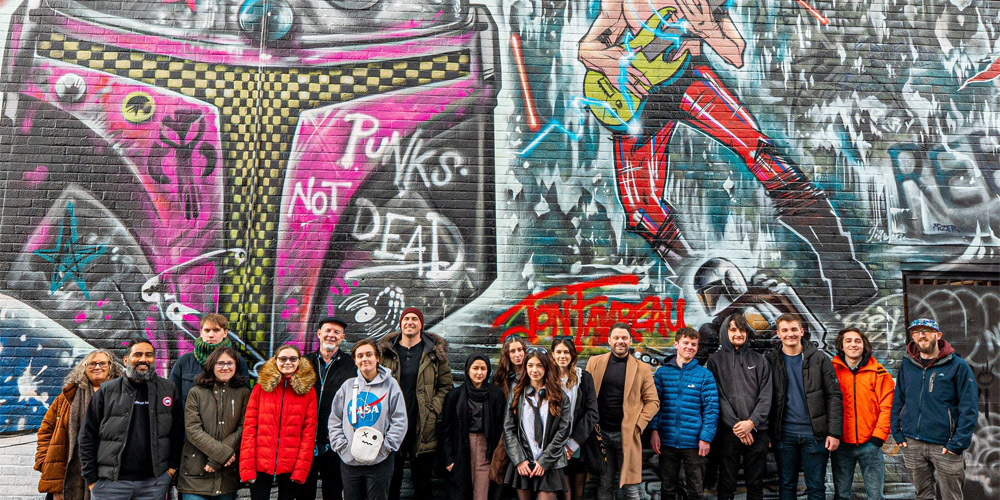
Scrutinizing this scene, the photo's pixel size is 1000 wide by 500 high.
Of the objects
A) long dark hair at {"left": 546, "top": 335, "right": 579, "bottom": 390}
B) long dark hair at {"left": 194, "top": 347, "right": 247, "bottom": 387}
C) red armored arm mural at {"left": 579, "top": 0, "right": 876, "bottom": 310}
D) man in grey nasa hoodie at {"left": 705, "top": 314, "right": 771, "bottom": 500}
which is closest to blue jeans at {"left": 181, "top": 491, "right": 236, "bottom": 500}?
long dark hair at {"left": 194, "top": 347, "right": 247, "bottom": 387}

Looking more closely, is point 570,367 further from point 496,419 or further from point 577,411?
point 496,419

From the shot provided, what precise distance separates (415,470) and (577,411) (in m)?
1.68

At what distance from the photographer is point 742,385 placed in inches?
266

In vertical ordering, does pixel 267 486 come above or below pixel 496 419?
below

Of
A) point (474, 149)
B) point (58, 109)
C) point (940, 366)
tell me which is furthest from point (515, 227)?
point (58, 109)

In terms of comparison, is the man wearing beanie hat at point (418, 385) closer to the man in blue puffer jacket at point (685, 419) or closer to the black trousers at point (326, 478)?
the black trousers at point (326, 478)

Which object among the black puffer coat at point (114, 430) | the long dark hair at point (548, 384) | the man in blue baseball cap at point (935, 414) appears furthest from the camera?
the man in blue baseball cap at point (935, 414)

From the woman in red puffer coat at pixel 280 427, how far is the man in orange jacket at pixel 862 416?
4.71 m

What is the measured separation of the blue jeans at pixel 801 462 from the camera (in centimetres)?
665

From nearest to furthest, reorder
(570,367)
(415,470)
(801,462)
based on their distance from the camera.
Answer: (570,367), (415,470), (801,462)

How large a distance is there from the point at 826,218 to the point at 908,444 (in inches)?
98.1
